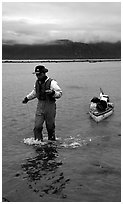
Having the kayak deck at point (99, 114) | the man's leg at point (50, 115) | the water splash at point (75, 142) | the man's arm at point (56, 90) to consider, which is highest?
the man's arm at point (56, 90)

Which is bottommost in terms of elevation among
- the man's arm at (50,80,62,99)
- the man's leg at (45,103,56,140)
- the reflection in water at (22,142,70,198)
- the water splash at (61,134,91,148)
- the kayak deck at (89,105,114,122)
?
the reflection in water at (22,142,70,198)

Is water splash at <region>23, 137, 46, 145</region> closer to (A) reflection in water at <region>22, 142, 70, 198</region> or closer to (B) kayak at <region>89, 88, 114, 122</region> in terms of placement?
(A) reflection in water at <region>22, 142, 70, 198</region>

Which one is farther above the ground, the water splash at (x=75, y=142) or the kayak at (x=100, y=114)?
the kayak at (x=100, y=114)

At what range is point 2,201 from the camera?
850cm

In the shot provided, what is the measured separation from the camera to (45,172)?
34.4 ft

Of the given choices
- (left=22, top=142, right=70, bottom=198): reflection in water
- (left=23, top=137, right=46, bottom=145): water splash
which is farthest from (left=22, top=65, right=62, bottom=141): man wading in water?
(left=22, top=142, right=70, bottom=198): reflection in water

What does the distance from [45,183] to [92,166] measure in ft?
6.86

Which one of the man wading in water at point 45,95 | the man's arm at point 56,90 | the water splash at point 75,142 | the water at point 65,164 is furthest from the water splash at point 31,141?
the man's arm at point 56,90

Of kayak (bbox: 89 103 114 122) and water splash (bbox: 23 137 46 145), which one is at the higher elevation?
kayak (bbox: 89 103 114 122)

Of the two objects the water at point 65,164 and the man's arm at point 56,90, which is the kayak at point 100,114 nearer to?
the water at point 65,164

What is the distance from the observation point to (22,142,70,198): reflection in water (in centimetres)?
925

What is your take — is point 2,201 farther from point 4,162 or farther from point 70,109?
point 70,109

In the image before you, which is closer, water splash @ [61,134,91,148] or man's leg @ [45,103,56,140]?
man's leg @ [45,103,56,140]

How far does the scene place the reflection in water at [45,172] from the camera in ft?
30.4
